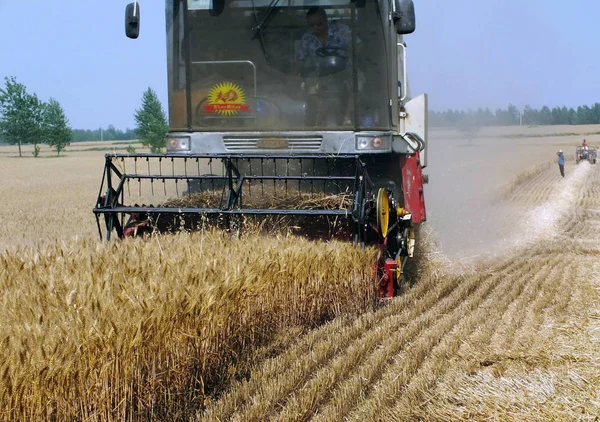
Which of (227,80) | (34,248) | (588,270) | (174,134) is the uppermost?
(227,80)

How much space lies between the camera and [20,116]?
220 feet

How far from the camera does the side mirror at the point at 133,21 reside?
6703mm

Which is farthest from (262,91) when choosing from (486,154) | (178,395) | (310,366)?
(486,154)

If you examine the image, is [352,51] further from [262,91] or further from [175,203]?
[175,203]

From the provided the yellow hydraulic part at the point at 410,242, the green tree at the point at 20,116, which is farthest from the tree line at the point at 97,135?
the yellow hydraulic part at the point at 410,242

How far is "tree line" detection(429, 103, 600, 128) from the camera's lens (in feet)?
74.2

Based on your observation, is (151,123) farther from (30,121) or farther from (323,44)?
(323,44)

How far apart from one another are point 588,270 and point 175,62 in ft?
Answer: 16.9

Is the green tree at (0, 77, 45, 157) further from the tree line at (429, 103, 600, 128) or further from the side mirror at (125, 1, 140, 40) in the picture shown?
the side mirror at (125, 1, 140, 40)

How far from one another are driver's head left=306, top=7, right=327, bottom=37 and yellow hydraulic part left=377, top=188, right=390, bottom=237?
1.62 metres

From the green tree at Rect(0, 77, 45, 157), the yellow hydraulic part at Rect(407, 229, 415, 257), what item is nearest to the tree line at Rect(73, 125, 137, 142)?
the green tree at Rect(0, 77, 45, 157)

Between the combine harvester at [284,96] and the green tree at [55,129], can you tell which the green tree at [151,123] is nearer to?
the green tree at [55,129]

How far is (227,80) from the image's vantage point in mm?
7117

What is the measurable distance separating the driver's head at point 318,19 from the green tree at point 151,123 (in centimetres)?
4793
